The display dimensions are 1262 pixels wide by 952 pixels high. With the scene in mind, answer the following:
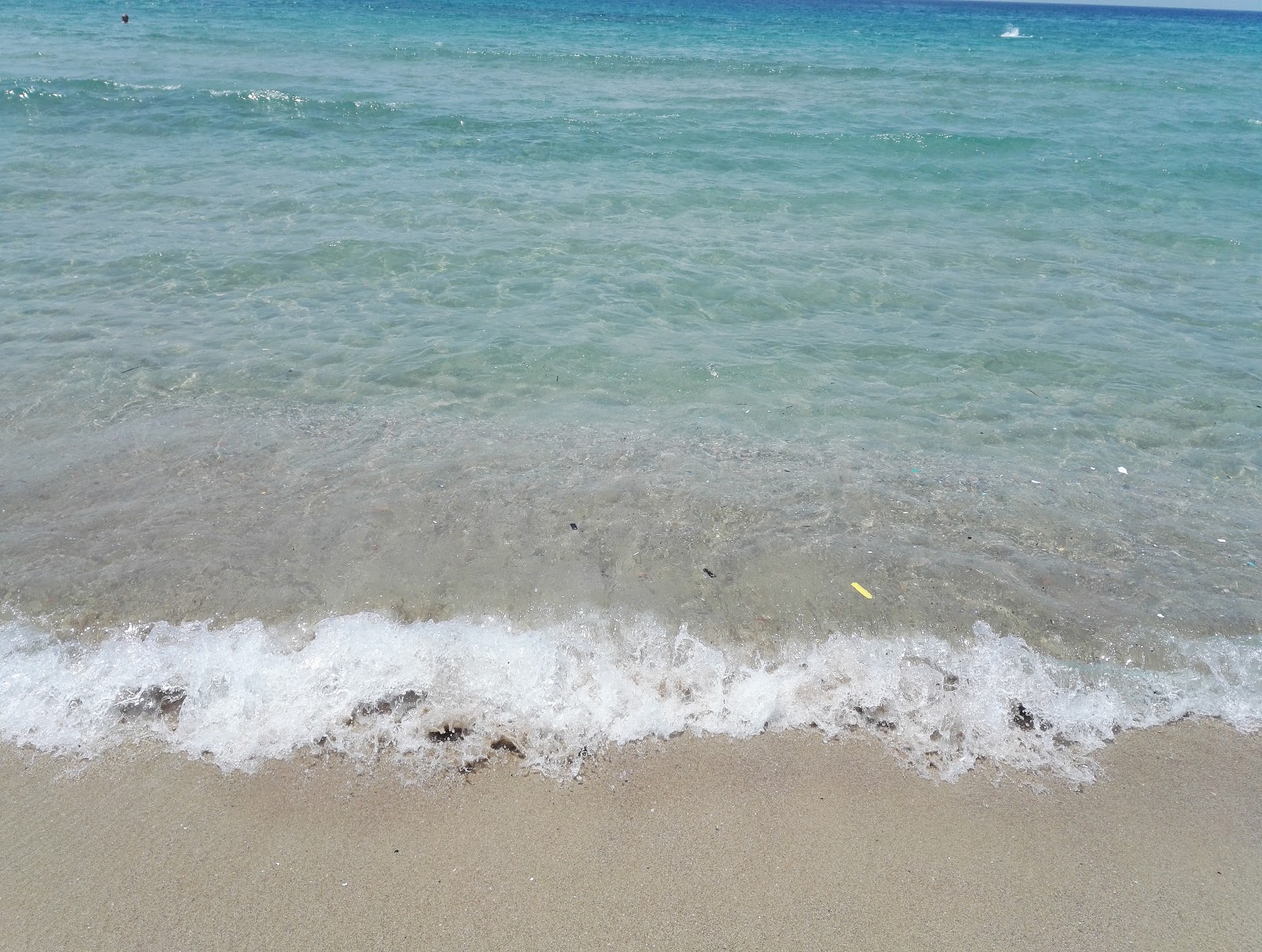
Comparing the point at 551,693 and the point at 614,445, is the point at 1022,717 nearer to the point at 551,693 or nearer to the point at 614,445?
the point at 551,693

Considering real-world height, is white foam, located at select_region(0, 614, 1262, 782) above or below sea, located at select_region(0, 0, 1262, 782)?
below

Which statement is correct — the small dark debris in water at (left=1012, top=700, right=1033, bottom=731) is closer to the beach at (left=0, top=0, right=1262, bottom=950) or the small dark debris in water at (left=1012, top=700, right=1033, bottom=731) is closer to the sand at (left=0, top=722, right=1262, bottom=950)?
the beach at (left=0, top=0, right=1262, bottom=950)

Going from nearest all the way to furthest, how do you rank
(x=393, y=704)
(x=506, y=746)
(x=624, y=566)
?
(x=506, y=746)
(x=393, y=704)
(x=624, y=566)

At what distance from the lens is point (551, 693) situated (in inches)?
151

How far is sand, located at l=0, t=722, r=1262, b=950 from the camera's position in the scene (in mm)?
2957

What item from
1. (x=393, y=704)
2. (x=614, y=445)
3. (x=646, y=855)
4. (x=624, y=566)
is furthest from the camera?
(x=614, y=445)

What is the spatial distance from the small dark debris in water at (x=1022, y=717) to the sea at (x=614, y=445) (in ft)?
0.04

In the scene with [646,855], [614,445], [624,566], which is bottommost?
[646,855]

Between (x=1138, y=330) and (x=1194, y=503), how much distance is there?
9.95ft

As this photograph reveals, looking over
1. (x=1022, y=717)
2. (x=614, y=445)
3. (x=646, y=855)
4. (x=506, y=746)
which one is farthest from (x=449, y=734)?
(x=614, y=445)

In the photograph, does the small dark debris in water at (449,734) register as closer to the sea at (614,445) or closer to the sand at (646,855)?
the sea at (614,445)

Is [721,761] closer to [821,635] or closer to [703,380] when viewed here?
[821,635]

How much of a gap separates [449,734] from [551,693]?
1.62 ft

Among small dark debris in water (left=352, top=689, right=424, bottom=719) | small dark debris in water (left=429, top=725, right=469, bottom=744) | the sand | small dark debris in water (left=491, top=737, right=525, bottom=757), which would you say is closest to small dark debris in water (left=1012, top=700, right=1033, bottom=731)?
the sand
